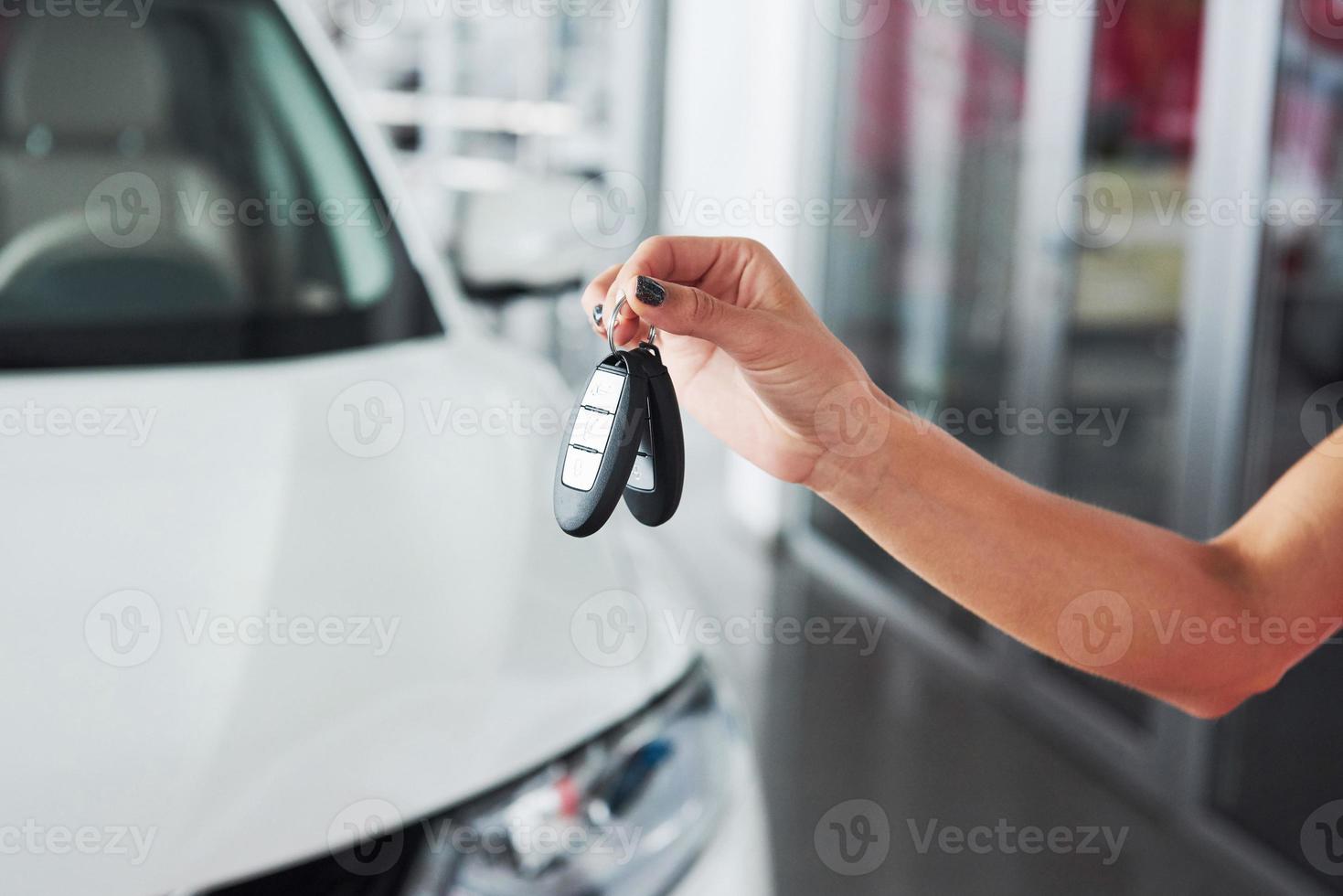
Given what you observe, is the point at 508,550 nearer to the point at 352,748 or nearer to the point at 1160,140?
the point at 352,748

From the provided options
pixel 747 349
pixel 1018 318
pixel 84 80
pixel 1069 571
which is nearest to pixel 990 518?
pixel 1069 571

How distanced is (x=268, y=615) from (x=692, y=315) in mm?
496

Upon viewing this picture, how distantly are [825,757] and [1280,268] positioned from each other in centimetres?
133

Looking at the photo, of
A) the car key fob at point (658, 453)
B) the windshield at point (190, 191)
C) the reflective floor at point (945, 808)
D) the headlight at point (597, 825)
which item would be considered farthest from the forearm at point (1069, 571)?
the reflective floor at point (945, 808)

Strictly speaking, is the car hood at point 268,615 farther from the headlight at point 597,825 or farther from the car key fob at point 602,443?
the car key fob at point 602,443

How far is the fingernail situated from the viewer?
642 mm

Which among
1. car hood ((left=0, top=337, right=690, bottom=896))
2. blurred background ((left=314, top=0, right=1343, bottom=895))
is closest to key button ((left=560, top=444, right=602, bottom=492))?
car hood ((left=0, top=337, right=690, bottom=896))

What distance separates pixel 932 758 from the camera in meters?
2.71

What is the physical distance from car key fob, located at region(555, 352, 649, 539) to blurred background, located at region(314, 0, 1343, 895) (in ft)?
2.87

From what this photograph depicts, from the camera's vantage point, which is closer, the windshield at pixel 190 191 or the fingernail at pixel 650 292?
the fingernail at pixel 650 292

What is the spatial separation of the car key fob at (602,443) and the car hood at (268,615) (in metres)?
0.35

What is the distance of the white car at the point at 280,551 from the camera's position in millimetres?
871

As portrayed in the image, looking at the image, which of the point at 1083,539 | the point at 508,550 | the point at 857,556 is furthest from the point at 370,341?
the point at 857,556

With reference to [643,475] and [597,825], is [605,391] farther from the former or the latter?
[597,825]
